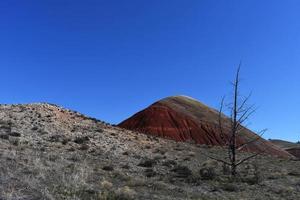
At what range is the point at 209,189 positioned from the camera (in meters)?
19.2

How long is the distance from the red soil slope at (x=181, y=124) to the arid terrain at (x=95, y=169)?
22.3 metres

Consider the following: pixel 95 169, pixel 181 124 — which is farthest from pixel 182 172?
pixel 181 124

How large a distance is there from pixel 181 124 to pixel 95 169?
5338 cm

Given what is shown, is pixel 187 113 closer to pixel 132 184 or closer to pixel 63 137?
pixel 63 137

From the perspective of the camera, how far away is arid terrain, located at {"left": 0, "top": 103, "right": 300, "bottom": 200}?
14.6 meters

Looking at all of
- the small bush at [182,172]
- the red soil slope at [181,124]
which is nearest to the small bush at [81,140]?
the small bush at [182,172]

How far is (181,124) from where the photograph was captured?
75125mm

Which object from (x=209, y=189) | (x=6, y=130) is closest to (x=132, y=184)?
(x=209, y=189)

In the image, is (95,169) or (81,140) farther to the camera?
(81,140)

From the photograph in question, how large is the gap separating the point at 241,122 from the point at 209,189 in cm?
759

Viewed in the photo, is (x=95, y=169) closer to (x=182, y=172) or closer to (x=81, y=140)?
(x=182, y=172)

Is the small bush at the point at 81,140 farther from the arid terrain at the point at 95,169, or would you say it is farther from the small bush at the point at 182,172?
the small bush at the point at 182,172

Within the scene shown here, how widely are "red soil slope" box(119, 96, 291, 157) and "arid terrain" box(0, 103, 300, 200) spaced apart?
22297 millimetres

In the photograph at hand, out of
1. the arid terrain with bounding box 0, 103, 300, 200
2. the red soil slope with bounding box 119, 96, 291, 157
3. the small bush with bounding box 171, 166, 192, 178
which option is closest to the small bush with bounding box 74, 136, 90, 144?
the arid terrain with bounding box 0, 103, 300, 200
